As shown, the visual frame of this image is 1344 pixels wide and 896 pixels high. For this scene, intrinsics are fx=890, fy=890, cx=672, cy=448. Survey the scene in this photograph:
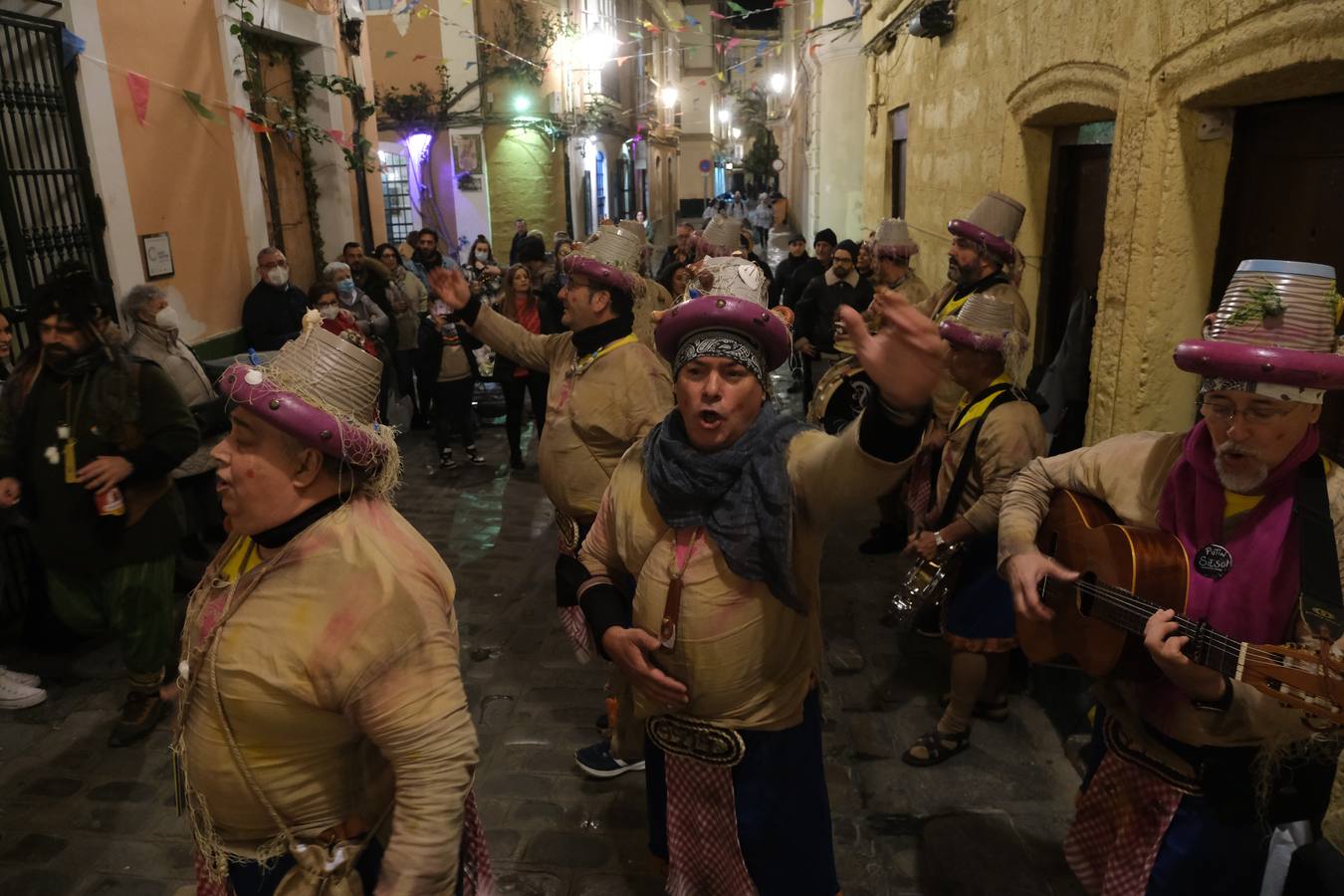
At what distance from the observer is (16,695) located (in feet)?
15.2

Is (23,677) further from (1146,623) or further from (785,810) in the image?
(1146,623)

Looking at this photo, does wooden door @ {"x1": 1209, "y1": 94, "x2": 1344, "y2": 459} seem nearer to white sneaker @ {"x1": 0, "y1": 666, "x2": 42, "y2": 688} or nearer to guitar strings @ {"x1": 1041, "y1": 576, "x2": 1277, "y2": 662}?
guitar strings @ {"x1": 1041, "y1": 576, "x2": 1277, "y2": 662}

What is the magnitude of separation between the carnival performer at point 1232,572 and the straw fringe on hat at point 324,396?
1822 millimetres

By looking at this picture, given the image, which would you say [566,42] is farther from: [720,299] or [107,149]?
[720,299]

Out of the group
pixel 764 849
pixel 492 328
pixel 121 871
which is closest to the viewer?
pixel 764 849

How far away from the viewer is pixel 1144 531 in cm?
236

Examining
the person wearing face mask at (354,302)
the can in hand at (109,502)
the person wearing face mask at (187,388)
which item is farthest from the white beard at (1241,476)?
the person wearing face mask at (354,302)

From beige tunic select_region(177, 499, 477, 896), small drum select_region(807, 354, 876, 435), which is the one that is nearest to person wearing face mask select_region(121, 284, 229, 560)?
small drum select_region(807, 354, 876, 435)

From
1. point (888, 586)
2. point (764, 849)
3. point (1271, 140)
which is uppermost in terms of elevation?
point (1271, 140)

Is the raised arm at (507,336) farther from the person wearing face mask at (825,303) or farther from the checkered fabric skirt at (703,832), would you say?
the person wearing face mask at (825,303)

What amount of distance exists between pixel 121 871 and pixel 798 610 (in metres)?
2.98

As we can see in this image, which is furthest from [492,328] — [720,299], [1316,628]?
[1316,628]

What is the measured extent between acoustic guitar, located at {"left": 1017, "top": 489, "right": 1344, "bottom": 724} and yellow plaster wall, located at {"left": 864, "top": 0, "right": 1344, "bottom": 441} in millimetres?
2131

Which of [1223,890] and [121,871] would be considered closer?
[1223,890]
